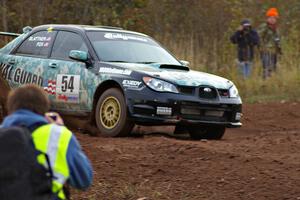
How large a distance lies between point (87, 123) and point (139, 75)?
1078 mm

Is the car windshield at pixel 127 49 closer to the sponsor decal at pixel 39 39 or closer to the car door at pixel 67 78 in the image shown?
the car door at pixel 67 78

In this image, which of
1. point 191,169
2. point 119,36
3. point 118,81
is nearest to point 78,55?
point 118,81

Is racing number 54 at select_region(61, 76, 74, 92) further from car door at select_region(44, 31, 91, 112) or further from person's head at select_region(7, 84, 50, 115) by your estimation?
person's head at select_region(7, 84, 50, 115)

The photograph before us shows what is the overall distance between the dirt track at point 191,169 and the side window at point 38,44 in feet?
7.44

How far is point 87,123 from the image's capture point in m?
10.5

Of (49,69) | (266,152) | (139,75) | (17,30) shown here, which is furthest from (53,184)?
(17,30)

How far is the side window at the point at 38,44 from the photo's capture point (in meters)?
11.3

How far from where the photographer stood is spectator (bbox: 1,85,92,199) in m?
3.97

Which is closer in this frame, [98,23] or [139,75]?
[139,75]

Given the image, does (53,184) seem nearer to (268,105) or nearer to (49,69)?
(49,69)

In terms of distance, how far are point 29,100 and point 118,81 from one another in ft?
19.8

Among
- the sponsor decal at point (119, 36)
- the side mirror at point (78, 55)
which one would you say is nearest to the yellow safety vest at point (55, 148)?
the side mirror at point (78, 55)

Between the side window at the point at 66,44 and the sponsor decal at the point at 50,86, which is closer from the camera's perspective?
the sponsor decal at the point at 50,86

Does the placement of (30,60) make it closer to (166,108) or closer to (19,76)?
(19,76)
